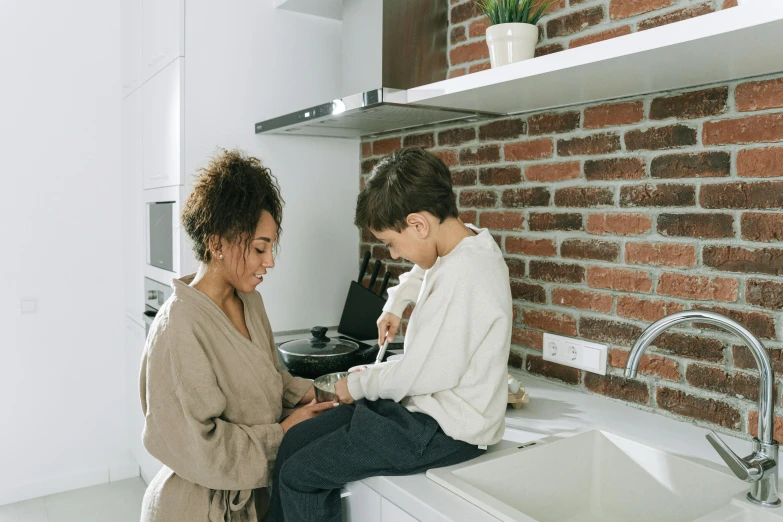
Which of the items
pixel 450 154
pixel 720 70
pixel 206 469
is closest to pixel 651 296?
pixel 720 70

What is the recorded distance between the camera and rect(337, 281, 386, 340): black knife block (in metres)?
2.37

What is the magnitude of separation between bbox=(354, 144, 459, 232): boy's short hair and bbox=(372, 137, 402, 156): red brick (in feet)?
3.59

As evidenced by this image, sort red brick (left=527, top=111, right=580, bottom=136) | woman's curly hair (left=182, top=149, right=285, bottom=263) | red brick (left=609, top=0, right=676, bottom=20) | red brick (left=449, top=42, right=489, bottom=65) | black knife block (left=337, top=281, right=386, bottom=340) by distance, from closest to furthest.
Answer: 1. woman's curly hair (left=182, top=149, right=285, bottom=263)
2. red brick (left=609, top=0, right=676, bottom=20)
3. red brick (left=527, top=111, right=580, bottom=136)
4. red brick (left=449, top=42, right=489, bottom=65)
5. black knife block (left=337, top=281, right=386, bottom=340)

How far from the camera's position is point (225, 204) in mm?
1385

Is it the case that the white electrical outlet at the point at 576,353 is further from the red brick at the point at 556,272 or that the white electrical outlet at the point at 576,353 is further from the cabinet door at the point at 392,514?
the cabinet door at the point at 392,514

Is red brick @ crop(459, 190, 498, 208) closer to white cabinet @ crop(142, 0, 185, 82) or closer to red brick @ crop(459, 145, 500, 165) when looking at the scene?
red brick @ crop(459, 145, 500, 165)

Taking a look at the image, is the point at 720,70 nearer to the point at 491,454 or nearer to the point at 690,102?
the point at 690,102

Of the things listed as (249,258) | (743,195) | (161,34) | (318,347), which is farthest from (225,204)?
(161,34)

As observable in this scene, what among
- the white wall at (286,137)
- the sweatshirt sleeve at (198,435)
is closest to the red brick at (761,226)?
the sweatshirt sleeve at (198,435)

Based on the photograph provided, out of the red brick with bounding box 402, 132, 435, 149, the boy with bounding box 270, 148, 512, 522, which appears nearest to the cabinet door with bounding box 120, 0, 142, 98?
the red brick with bounding box 402, 132, 435, 149

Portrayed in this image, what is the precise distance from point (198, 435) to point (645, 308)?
1092mm

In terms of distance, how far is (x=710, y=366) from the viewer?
1.44 m

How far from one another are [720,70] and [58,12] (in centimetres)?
288

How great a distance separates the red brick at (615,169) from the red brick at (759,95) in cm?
26
